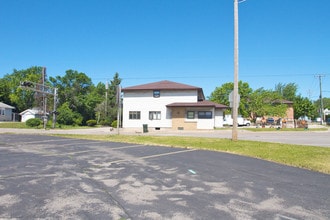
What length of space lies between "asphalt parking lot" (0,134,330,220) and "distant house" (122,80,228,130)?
87.2 feet

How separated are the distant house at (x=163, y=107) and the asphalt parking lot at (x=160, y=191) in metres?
26.6

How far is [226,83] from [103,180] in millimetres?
63197

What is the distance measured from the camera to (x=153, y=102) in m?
36.9

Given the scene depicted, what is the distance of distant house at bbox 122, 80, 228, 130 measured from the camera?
35.2 meters

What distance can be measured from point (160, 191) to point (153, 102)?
104 feet

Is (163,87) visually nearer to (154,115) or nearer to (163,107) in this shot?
(163,107)

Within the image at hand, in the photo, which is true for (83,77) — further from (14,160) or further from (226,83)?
(14,160)

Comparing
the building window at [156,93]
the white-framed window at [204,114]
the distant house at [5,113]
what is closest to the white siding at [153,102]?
the building window at [156,93]

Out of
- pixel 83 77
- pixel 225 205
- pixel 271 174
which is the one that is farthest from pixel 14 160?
pixel 83 77

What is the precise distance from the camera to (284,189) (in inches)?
224

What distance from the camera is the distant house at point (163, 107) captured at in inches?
1385

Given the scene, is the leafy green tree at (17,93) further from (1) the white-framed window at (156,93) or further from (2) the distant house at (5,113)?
(1) the white-framed window at (156,93)

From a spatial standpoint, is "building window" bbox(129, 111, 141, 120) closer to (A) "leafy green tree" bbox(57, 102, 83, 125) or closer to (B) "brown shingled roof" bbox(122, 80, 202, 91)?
(B) "brown shingled roof" bbox(122, 80, 202, 91)

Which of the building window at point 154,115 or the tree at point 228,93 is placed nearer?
the building window at point 154,115
